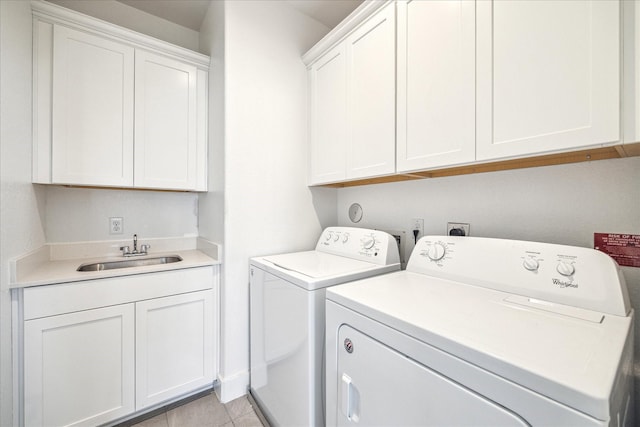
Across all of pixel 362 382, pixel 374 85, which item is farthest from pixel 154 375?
pixel 374 85

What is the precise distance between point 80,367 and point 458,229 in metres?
2.14

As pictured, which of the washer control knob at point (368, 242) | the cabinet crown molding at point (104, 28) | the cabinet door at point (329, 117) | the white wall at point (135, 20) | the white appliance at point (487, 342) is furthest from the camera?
the white wall at point (135, 20)

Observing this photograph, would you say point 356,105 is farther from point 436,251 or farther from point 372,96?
point 436,251

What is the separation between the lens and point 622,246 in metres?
0.94

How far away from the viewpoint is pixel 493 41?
A: 39.0 inches

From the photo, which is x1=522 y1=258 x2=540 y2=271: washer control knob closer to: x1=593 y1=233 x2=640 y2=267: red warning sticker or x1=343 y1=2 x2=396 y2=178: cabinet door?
x1=593 y1=233 x2=640 y2=267: red warning sticker

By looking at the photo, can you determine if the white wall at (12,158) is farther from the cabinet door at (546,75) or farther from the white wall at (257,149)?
the cabinet door at (546,75)

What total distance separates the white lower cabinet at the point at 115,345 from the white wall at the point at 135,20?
6.40ft

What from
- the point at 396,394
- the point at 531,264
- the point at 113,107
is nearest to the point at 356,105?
the point at 531,264

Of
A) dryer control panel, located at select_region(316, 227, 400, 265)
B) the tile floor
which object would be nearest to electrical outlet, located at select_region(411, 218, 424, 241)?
dryer control panel, located at select_region(316, 227, 400, 265)

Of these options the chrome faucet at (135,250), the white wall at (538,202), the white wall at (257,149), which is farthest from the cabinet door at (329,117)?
the chrome faucet at (135,250)

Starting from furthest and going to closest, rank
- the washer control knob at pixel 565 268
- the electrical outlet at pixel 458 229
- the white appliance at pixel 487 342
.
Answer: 1. the electrical outlet at pixel 458 229
2. the washer control knob at pixel 565 268
3. the white appliance at pixel 487 342

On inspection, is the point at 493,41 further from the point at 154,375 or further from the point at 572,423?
the point at 154,375

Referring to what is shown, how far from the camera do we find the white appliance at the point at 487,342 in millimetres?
527
